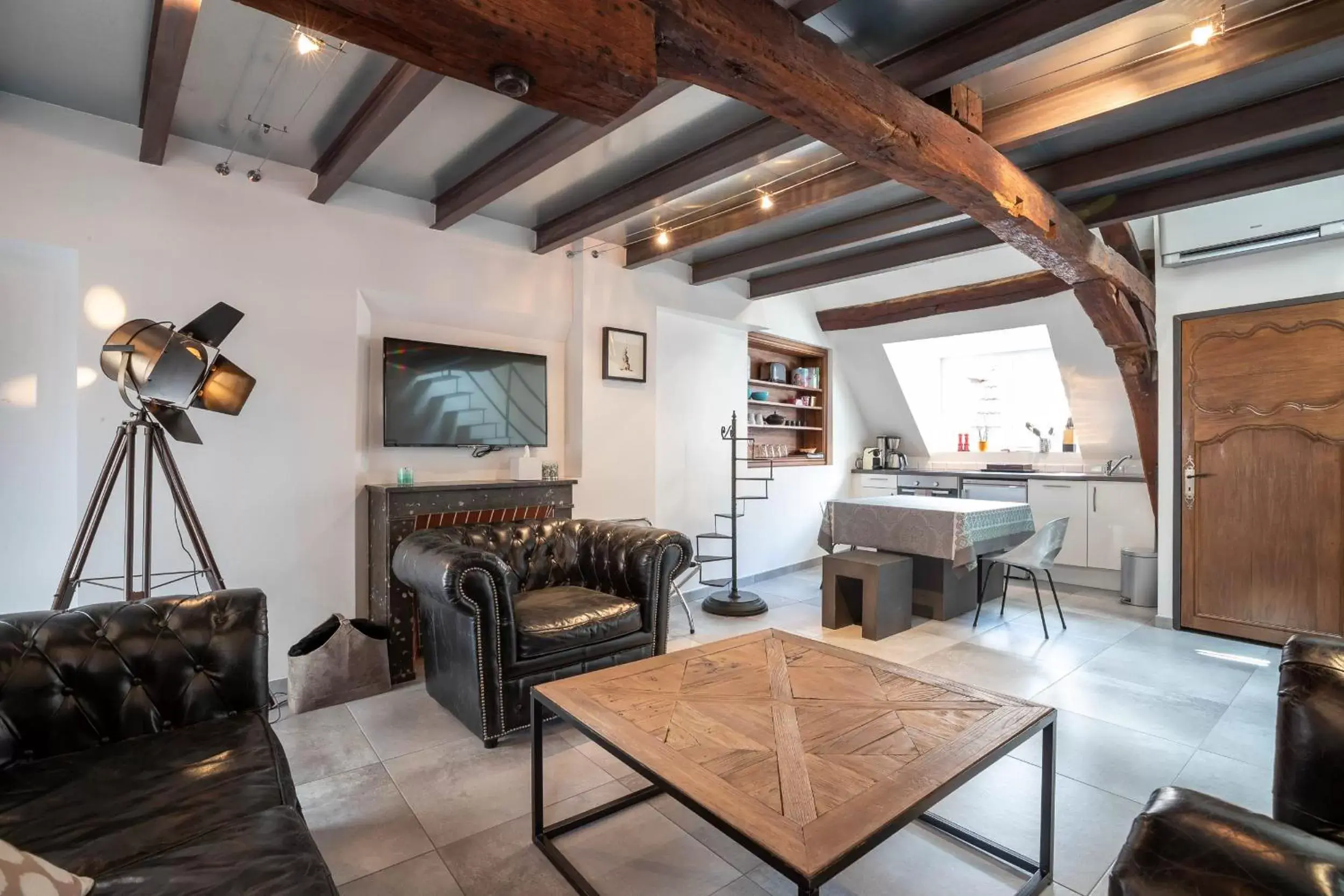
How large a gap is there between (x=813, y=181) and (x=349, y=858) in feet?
10.9

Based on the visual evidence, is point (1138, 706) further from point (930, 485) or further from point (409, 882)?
point (930, 485)

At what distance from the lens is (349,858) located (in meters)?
1.89

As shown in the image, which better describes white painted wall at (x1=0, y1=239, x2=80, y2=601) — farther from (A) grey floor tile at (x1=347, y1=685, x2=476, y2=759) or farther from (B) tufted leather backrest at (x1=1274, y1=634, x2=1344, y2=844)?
(B) tufted leather backrest at (x1=1274, y1=634, x2=1344, y2=844)

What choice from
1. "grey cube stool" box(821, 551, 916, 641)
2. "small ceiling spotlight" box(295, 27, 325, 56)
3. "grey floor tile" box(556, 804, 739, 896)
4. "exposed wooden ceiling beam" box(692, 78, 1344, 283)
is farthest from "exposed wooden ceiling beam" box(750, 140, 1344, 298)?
"grey floor tile" box(556, 804, 739, 896)

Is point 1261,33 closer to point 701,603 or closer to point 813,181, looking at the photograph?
point 813,181

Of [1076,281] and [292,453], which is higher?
[1076,281]

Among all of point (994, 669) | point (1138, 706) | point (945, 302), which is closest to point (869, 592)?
point (994, 669)

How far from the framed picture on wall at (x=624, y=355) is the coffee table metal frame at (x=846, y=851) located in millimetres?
2725

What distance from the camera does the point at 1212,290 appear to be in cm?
411

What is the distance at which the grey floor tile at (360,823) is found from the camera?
6.18ft

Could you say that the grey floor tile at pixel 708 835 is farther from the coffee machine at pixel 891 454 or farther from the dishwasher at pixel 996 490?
the coffee machine at pixel 891 454

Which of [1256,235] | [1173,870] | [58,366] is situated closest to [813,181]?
[1256,235]

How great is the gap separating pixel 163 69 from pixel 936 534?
4241 mm

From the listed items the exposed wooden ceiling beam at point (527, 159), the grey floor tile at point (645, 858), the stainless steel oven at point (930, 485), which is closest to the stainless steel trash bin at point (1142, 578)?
the stainless steel oven at point (930, 485)
